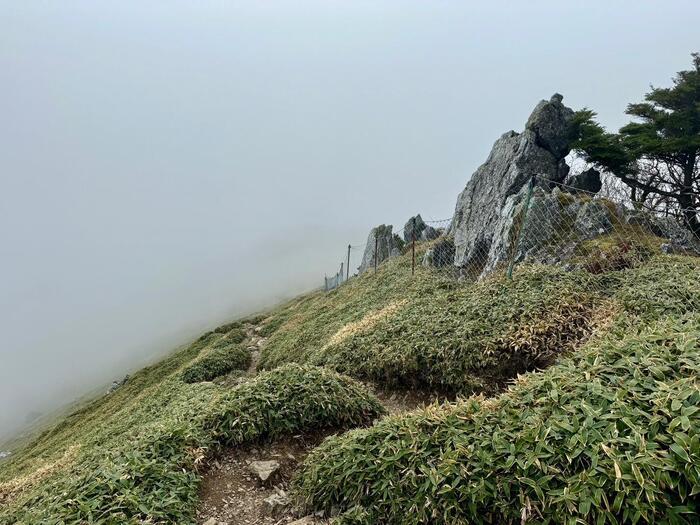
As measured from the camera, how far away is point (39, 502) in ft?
23.3

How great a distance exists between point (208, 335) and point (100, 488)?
3180cm

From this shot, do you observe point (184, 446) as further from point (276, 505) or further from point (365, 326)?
point (365, 326)

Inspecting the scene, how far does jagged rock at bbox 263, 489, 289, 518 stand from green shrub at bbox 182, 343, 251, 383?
13488 mm

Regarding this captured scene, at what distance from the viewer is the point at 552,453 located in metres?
4.57

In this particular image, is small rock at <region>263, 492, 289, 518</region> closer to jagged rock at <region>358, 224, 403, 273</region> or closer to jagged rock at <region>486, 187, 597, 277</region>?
jagged rock at <region>486, 187, 597, 277</region>

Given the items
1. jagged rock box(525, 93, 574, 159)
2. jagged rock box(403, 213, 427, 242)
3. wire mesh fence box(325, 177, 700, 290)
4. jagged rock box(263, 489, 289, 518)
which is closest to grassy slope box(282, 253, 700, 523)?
jagged rock box(263, 489, 289, 518)

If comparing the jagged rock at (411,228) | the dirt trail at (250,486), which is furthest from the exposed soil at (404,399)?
the jagged rock at (411,228)

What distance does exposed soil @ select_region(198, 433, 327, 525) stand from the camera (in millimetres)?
6062

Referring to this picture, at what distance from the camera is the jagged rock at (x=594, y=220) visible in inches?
594

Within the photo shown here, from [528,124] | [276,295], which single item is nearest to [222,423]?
[528,124]

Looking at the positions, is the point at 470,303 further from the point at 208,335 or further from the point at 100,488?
the point at 208,335

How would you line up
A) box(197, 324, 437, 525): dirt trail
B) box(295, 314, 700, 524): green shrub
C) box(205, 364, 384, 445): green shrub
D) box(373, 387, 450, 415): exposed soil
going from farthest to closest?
box(373, 387, 450, 415): exposed soil, box(205, 364, 384, 445): green shrub, box(197, 324, 437, 525): dirt trail, box(295, 314, 700, 524): green shrub

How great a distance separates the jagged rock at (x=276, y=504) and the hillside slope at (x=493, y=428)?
0.25m

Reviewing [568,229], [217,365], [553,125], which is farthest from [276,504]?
[553,125]
